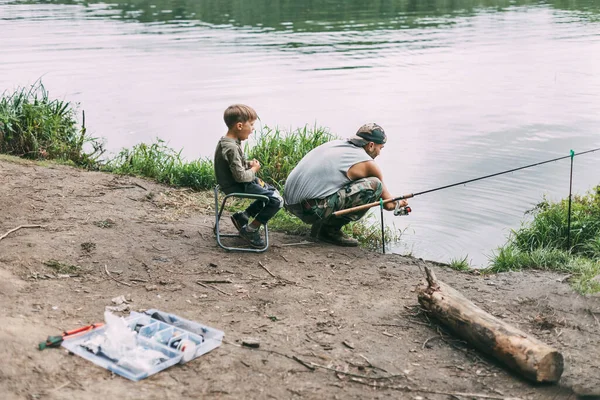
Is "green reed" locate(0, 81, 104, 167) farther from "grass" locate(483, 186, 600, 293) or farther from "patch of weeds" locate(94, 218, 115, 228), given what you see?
"grass" locate(483, 186, 600, 293)

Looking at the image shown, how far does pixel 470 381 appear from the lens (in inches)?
151

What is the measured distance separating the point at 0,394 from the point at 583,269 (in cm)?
415

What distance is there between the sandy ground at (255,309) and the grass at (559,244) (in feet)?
1.11

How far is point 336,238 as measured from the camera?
6207 millimetres

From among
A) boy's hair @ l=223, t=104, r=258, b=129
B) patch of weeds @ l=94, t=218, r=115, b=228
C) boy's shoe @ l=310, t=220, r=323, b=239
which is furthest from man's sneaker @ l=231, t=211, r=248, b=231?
patch of weeds @ l=94, t=218, r=115, b=228

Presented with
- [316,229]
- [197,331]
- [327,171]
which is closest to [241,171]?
[327,171]

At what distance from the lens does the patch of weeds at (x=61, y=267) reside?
498cm

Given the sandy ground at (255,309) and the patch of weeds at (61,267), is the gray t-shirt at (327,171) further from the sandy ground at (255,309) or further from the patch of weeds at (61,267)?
the patch of weeds at (61,267)

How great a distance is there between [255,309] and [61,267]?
Answer: 1.42 meters

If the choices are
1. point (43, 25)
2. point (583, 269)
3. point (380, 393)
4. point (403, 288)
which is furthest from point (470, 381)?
point (43, 25)

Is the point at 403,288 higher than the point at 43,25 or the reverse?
the reverse

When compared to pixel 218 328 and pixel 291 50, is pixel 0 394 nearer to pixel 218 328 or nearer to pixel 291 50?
pixel 218 328

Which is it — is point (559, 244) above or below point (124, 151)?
below

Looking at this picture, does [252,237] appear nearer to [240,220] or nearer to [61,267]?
[240,220]
